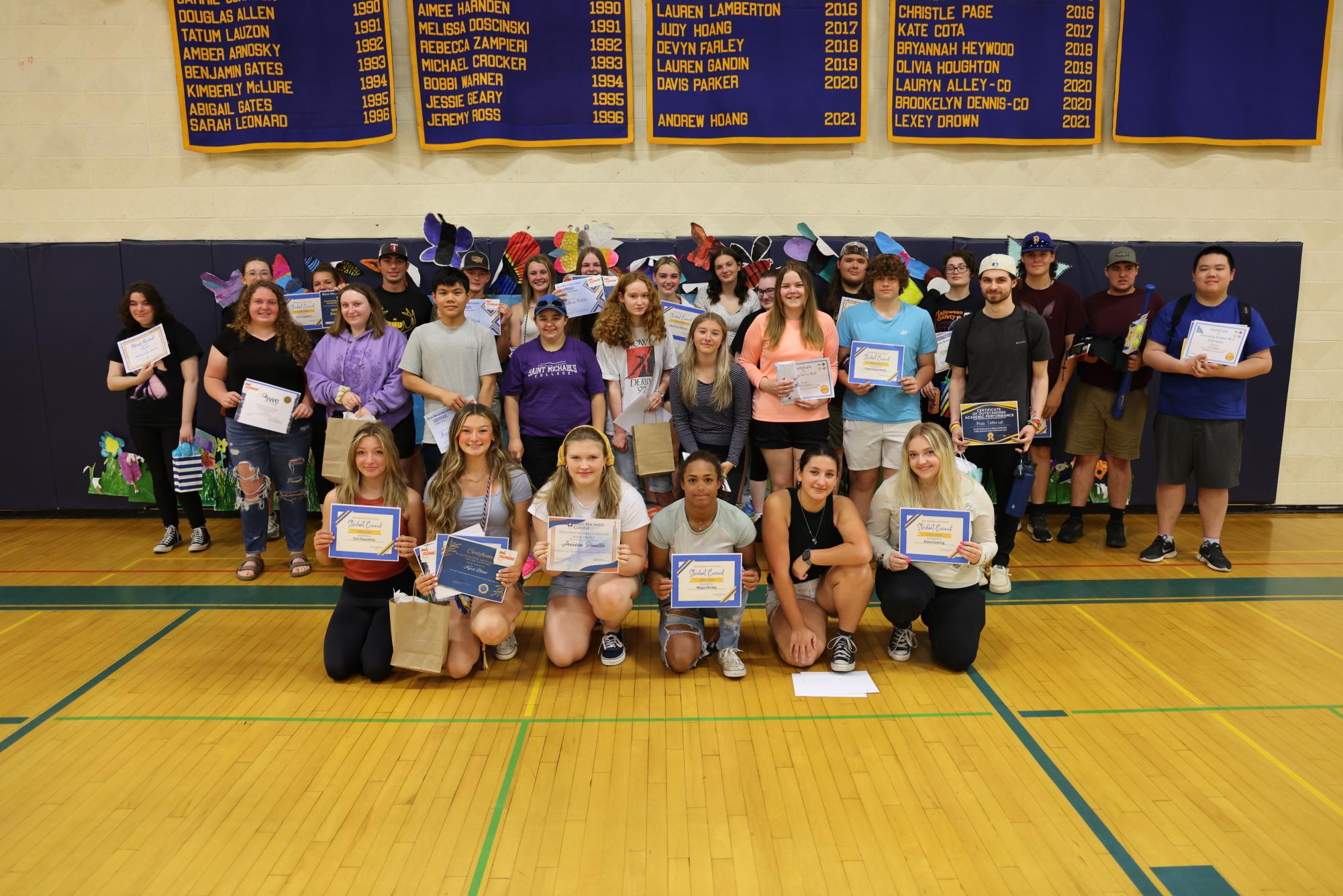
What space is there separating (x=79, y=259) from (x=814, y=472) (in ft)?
21.5

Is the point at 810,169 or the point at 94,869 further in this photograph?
the point at 810,169

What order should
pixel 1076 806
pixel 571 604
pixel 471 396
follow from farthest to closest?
pixel 471 396 < pixel 571 604 < pixel 1076 806

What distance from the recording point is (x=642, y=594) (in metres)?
5.76

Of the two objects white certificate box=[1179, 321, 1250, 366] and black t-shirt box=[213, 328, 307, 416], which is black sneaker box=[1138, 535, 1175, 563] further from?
black t-shirt box=[213, 328, 307, 416]

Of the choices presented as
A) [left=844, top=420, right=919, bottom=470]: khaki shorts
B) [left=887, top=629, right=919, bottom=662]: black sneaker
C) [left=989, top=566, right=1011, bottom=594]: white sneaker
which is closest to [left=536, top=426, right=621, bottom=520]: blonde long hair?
[left=887, top=629, right=919, bottom=662]: black sneaker

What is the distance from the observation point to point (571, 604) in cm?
468

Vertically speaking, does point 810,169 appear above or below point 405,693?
above

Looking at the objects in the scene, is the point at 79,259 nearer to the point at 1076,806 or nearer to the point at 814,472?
the point at 814,472

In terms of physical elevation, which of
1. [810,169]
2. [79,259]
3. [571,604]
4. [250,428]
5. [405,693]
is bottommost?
[405,693]

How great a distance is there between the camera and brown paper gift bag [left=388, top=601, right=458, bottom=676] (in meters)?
4.36

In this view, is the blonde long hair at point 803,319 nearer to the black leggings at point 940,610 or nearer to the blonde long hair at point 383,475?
the black leggings at point 940,610

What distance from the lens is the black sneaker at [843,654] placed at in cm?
447

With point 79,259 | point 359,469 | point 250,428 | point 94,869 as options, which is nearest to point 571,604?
point 359,469

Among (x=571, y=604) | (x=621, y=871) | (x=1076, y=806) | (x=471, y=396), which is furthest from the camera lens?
(x=471, y=396)
